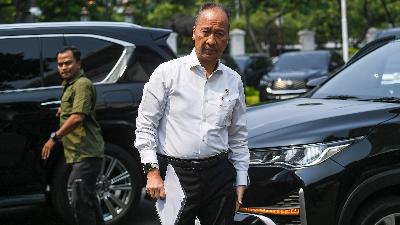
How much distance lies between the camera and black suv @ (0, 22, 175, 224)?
584cm

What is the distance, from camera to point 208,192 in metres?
3.19

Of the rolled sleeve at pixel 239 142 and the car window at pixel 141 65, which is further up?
the car window at pixel 141 65

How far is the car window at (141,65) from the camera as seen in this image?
6352 mm

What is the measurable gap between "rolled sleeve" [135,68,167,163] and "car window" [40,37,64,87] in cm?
312

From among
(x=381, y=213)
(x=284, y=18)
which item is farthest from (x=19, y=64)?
(x=284, y=18)

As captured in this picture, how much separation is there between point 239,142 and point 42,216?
3.98 m

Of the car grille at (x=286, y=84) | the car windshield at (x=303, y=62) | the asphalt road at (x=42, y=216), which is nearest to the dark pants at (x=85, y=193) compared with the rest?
the asphalt road at (x=42, y=216)

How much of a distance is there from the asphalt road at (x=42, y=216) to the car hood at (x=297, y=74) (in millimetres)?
10160

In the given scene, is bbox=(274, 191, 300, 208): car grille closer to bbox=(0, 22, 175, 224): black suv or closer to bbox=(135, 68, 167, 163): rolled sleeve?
bbox=(135, 68, 167, 163): rolled sleeve

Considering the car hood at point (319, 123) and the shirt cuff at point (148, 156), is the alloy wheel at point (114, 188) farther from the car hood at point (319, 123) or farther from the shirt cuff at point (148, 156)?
the shirt cuff at point (148, 156)

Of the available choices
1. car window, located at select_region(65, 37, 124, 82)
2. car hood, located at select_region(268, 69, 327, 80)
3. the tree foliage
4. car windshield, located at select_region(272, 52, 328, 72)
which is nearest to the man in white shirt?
car window, located at select_region(65, 37, 124, 82)

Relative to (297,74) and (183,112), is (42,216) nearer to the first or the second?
(183,112)

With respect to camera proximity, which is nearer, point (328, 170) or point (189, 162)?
point (189, 162)

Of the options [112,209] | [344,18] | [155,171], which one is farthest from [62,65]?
[344,18]
